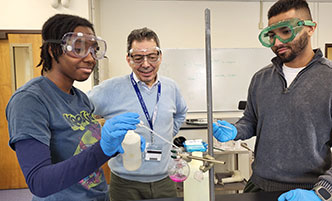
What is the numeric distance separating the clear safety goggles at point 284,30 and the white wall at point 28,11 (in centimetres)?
273

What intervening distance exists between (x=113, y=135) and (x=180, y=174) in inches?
12.4

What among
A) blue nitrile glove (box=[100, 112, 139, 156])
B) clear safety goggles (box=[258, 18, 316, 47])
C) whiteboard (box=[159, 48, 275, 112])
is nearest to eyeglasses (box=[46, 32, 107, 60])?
blue nitrile glove (box=[100, 112, 139, 156])

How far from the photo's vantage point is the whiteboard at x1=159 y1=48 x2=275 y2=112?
4.27m

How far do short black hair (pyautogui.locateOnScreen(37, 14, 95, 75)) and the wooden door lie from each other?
2.64 meters

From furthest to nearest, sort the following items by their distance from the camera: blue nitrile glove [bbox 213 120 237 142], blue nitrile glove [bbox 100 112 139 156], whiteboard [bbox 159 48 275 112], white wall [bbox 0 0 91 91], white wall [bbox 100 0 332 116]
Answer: whiteboard [bbox 159 48 275 112], white wall [bbox 100 0 332 116], white wall [bbox 0 0 91 91], blue nitrile glove [bbox 213 120 237 142], blue nitrile glove [bbox 100 112 139 156]

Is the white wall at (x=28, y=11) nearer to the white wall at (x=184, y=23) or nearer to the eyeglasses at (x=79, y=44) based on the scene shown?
the white wall at (x=184, y=23)

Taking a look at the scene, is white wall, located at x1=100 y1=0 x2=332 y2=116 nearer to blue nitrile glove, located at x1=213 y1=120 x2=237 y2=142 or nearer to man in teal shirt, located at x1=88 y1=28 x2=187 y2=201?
man in teal shirt, located at x1=88 y1=28 x2=187 y2=201

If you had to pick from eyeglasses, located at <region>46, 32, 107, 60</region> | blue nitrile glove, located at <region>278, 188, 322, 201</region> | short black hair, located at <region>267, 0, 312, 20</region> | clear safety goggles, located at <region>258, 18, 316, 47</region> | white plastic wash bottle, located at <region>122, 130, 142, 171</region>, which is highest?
short black hair, located at <region>267, 0, 312, 20</region>

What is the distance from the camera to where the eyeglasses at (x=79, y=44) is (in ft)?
3.30

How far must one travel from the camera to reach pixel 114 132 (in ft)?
2.83

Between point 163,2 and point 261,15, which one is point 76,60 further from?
point 261,15

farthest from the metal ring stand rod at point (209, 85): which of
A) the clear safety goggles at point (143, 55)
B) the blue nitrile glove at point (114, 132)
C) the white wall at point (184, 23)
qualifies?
the white wall at point (184, 23)

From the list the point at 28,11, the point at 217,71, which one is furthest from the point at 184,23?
the point at 28,11

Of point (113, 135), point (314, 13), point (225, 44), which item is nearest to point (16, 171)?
point (113, 135)
